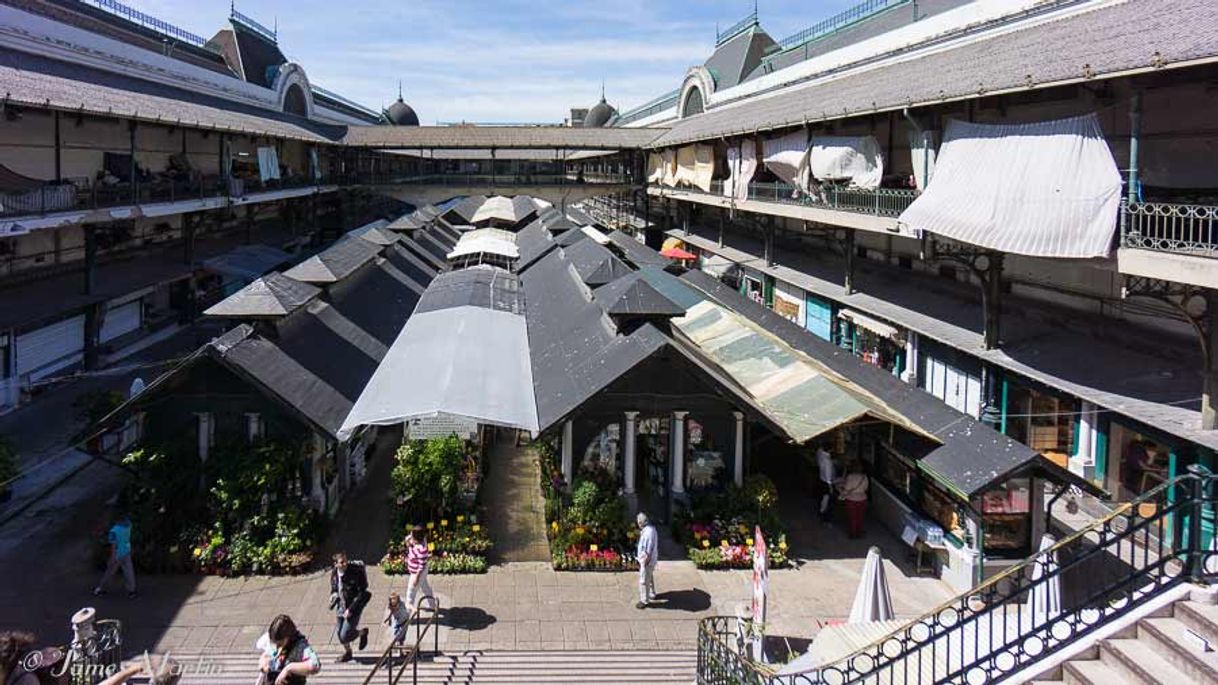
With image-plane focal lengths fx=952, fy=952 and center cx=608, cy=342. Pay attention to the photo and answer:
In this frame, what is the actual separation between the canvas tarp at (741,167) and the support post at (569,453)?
64.9ft

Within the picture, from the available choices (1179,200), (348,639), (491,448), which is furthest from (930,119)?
(348,639)

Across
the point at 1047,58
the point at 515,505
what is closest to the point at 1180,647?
the point at 515,505

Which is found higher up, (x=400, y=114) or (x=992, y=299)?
(x=400, y=114)

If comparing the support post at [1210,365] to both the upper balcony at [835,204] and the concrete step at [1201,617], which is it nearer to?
the concrete step at [1201,617]

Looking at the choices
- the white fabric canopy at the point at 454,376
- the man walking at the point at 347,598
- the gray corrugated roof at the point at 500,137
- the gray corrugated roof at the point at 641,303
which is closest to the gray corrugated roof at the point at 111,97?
the white fabric canopy at the point at 454,376

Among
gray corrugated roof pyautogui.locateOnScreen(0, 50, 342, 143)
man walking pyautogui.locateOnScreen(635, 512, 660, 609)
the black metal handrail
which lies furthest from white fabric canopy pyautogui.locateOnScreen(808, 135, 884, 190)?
gray corrugated roof pyautogui.locateOnScreen(0, 50, 342, 143)

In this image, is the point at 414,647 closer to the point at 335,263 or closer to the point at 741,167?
the point at 335,263

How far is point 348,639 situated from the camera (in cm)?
1124

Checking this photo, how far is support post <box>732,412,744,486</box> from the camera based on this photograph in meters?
15.2

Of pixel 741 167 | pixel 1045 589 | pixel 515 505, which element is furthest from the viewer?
pixel 741 167

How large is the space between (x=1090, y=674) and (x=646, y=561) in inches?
262

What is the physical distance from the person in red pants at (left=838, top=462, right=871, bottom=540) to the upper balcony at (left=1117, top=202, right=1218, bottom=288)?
16.5 feet

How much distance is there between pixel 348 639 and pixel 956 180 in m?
12.8

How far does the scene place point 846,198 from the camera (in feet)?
79.4
